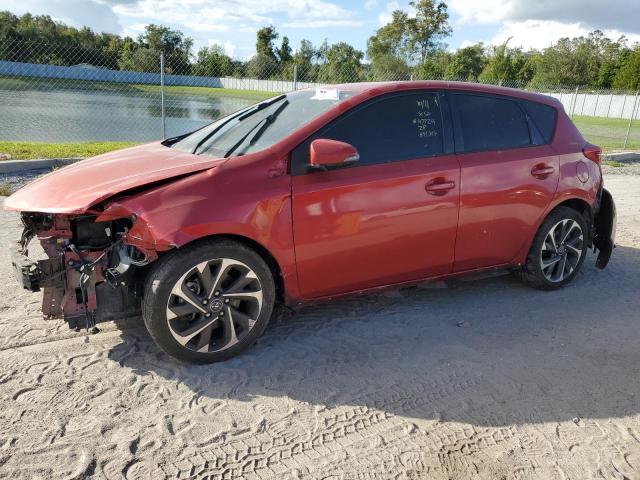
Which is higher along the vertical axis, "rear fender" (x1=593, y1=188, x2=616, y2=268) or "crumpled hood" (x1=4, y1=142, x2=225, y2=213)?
"crumpled hood" (x1=4, y1=142, x2=225, y2=213)

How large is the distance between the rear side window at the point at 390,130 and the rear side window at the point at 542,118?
3.34 ft

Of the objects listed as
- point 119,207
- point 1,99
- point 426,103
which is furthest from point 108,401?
point 1,99

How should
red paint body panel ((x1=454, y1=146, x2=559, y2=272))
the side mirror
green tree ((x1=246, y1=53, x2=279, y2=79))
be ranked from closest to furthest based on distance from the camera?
the side mirror < red paint body panel ((x1=454, y1=146, x2=559, y2=272)) < green tree ((x1=246, y1=53, x2=279, y2=79))

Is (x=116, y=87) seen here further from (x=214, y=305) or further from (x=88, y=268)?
(x=214, y=305)

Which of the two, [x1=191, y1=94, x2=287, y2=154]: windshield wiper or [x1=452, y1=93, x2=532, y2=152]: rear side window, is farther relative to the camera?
[x1=191, y1=94, x2=287, y2=154]: windshield wiper

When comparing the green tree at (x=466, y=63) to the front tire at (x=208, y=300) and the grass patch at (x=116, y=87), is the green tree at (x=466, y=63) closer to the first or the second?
the grass patch at (x=116, y=87)

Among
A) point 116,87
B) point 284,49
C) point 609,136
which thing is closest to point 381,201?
point 116,87

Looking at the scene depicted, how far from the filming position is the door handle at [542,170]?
14.7 feet

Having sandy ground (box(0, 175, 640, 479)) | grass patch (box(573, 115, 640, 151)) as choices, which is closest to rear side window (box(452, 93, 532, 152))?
sandy ground (box(0, 175, 640, 479))

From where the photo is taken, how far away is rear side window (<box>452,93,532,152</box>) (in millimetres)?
4250

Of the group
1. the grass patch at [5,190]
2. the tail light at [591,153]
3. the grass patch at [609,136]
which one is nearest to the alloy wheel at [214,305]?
the tail light at [591,153]

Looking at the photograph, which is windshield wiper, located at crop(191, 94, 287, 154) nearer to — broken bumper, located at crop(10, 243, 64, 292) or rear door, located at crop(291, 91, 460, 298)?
rear door, located at crop(291, 91, 460, 298)

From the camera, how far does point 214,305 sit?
3391 mm

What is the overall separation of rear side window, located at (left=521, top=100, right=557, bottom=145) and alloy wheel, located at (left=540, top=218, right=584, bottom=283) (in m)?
0.75
